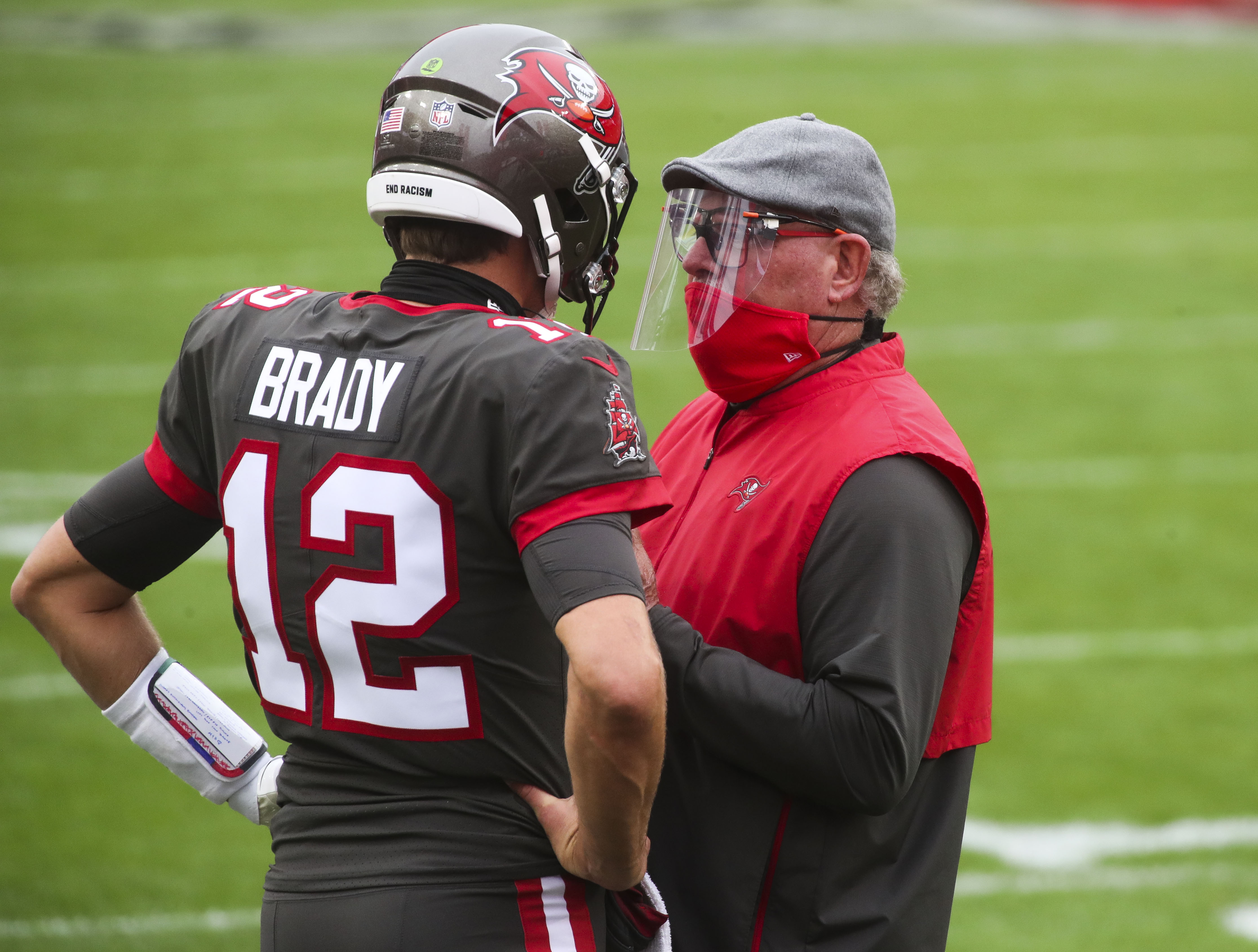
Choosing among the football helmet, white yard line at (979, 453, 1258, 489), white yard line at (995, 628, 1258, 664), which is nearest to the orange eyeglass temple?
the football helmet

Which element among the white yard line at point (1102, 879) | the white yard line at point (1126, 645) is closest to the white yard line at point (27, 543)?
the white yard line at point (1126, 645)

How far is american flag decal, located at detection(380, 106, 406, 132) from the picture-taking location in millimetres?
2217

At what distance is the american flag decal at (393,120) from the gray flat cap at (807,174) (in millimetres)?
503

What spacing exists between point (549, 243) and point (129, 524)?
780 millimetres

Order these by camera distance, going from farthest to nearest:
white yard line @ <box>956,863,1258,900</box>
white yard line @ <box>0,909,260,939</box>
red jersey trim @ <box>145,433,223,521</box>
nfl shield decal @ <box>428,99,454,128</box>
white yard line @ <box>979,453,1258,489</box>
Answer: white yard line @ <box>979,453,1258,489</box>
white yard line @ <box>956,863,1258,900</box>
white yard line @ <box>0,909,260,939</box>
red jersey trim @ <box>145,433,223,521</box>
nfl shield decal @ <box>428,99,454,128</box>

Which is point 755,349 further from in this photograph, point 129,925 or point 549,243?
point 129,925

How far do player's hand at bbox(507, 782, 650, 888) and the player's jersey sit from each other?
0.07 feet

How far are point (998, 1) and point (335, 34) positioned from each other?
11205mm

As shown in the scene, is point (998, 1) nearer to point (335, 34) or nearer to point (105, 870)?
point (335, 34)

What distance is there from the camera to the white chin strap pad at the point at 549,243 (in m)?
2.22

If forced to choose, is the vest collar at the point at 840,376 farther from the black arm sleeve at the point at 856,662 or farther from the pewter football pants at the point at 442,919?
the pewter football pants at the point at 442,919

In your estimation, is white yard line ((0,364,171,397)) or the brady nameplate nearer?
the brady nameplate

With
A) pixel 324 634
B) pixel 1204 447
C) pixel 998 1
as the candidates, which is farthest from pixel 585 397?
pixel 998 1

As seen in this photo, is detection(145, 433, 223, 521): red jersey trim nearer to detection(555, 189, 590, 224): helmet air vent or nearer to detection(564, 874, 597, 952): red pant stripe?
detection(555, 189, 590, 224): helmet air vent
